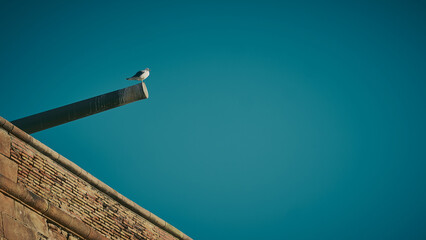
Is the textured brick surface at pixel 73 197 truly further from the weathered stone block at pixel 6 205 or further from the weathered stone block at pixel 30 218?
the weathered stone block at pixel 6 205

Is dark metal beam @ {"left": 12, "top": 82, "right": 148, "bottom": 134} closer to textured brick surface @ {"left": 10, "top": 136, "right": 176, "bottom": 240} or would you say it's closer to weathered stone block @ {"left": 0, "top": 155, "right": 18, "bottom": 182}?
textured brick surface @ {"left": 10, "top": 136, "right": 176, "bottom": 240}

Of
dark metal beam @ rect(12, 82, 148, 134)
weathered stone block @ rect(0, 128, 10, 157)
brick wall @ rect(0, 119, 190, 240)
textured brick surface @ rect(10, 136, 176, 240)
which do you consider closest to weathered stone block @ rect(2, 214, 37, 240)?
brick wall @ rect(0, 119, 190, 240)

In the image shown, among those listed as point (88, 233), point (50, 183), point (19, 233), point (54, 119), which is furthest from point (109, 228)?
point (54, 119)

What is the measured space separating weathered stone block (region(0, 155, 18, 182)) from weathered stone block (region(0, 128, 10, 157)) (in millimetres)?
94

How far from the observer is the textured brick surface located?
21.5ft

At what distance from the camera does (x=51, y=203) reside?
6.56 metres

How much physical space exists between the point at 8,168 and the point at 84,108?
2.48 meters

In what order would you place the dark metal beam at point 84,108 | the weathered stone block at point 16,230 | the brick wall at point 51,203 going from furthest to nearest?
the dark metal beam at point 84,108 → the brick wall at point 51,203 → the weathered stone block at point 16,230

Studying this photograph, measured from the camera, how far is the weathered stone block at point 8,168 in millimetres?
6125

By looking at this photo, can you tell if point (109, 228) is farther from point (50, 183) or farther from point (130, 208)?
point (50, 183)

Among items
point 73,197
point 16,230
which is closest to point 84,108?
point 73,197

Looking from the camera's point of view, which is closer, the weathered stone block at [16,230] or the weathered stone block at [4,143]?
the weathered stone block at [16,230]

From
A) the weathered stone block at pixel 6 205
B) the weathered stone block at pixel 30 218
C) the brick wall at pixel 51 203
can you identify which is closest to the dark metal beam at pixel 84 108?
the brick wall at pixel 51 203

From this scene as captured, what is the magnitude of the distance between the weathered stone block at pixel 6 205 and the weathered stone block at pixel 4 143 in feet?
2.03
